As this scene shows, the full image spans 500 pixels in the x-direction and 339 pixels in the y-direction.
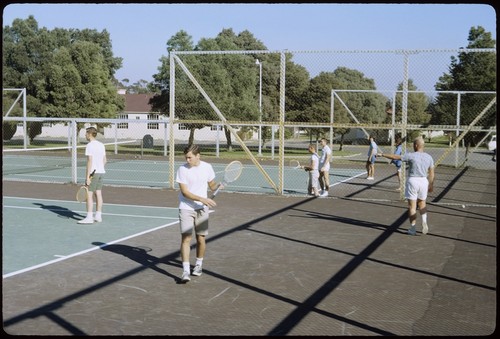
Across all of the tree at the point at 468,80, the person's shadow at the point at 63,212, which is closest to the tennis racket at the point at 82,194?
the person's shadow at the point at 63,212

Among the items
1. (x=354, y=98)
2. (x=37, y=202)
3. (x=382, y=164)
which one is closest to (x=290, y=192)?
(x=37, y=202)

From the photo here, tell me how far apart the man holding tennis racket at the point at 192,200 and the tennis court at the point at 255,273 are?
0.53 m

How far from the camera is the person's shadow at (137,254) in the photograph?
9.22 meters

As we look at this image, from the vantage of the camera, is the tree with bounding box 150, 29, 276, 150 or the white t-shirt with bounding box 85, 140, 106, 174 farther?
the tree with bounding box 150, 29, 276, 150

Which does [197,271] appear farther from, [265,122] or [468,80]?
[468,80]

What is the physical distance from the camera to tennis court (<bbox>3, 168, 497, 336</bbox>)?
21.7 feet

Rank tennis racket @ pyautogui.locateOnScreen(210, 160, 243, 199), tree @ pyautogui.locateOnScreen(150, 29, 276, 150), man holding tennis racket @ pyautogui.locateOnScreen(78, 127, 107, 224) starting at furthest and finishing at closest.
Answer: tree @ pyautogui.locateOnScreen(150, 29, 276, 150), man holding tennis racket @ pyautogui.locateOnScreen(78, 127, 107, 224), tennis racket @ pyautogui.locateOnScreen(210, 160, 243, 199)

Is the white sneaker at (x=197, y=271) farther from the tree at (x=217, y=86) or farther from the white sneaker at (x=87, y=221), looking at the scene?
the tree at (x=217, y=86)

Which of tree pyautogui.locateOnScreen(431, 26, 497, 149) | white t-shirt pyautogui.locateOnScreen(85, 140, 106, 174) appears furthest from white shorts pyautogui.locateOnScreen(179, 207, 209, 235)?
tree pyautogui.locateOnScreen(431, 26, 497, 149)

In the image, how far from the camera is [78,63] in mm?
47156

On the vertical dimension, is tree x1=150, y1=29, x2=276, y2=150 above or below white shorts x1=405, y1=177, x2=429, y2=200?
above

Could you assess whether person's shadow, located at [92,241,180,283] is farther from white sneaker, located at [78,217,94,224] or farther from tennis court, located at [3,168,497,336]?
white sneaker, located at [78,217,94,224]

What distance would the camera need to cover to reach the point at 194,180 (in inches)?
326

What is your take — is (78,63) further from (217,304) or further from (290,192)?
(217,304)
